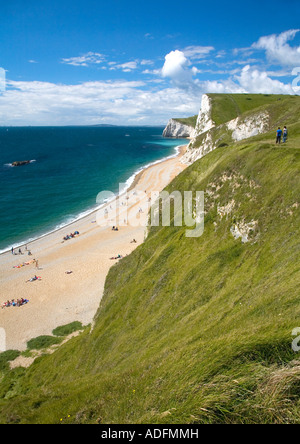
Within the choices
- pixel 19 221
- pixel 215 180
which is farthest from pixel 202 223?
pixel 19 221

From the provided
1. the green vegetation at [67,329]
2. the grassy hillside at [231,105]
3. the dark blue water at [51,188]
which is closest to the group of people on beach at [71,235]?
the dark blue water at [51,188]

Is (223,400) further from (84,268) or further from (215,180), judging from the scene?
(84,268)

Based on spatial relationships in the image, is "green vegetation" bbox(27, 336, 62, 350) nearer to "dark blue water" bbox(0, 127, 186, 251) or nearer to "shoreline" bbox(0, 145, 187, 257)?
"shoreline" bbox(0, 145, 187, 257)

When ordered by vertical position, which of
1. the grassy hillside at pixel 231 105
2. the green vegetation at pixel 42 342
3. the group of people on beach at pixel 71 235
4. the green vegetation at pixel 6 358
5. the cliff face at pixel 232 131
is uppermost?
the grassy hillside at pixel 231 105

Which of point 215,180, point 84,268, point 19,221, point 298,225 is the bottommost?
point 84,268

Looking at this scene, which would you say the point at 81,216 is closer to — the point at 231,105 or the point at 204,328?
the point at 204,328

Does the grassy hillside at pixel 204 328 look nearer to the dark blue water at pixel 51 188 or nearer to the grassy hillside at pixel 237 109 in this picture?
the grassy hillside at pixel 237 109
